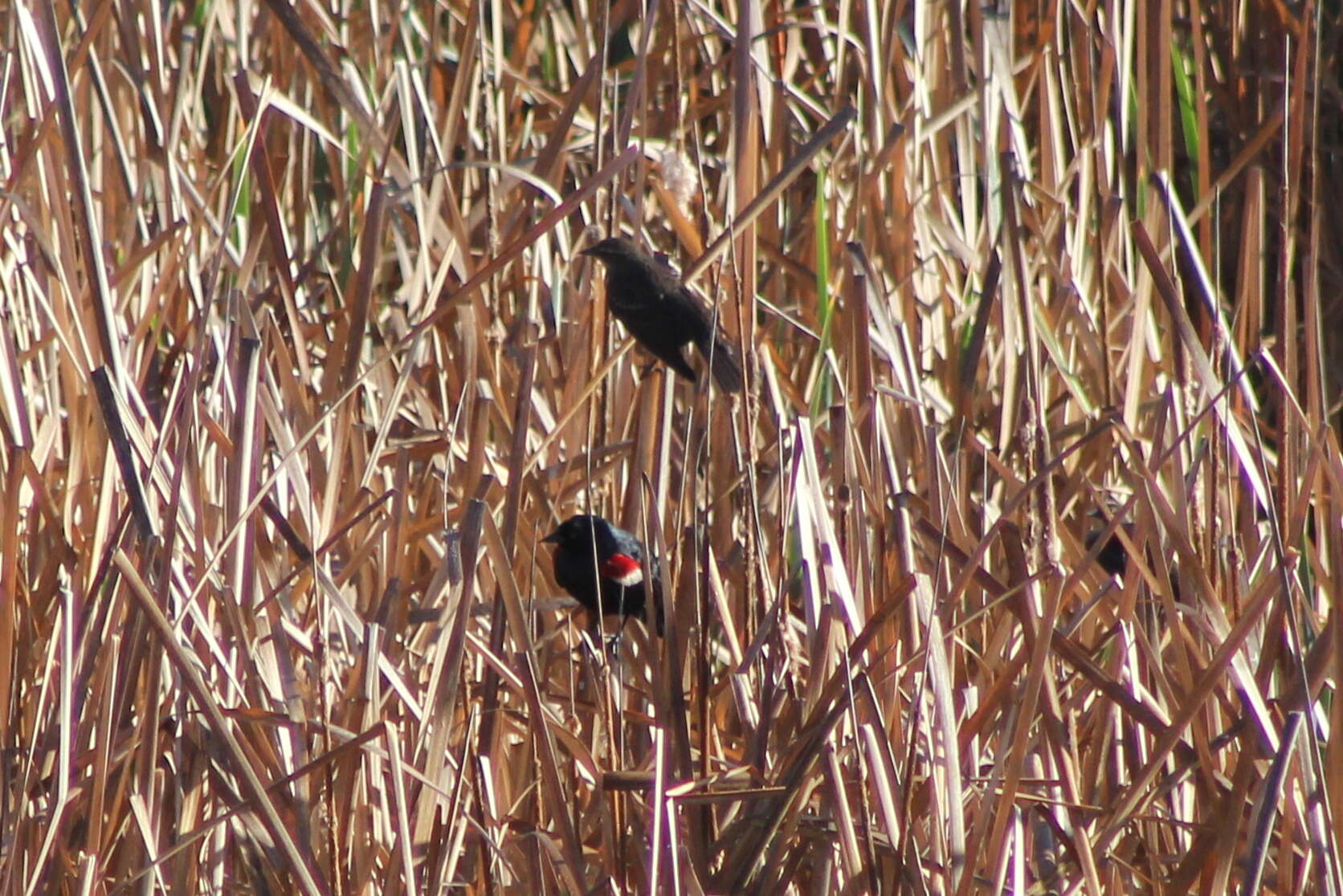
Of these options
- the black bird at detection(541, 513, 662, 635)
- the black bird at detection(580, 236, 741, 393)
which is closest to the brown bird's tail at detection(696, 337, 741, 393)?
the black bird at detection(580, 236, 741, 393)

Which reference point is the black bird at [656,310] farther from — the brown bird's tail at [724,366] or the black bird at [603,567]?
the black bird at [603,567]

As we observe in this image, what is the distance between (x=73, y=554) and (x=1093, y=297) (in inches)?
59.5

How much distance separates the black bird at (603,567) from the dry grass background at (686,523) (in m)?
0.04

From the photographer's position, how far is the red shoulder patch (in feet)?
6.11

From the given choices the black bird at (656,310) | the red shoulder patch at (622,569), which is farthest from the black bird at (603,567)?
the black bird at (656,310)

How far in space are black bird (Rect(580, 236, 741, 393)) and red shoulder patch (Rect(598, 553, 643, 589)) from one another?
0.26 metres

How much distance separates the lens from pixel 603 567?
1.89 metres

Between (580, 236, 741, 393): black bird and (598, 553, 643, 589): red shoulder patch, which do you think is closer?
(598, 553, 643, 589): red shoulder patch

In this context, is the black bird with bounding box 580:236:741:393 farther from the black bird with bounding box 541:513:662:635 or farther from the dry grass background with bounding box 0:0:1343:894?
the black bird with bounding box 541:513:662:635

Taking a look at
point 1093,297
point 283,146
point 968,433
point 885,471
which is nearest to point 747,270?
Result: point 885,471

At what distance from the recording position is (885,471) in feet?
5.66

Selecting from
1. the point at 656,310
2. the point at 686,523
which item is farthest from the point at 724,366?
the point at 686,523

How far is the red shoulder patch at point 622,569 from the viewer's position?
1862mm

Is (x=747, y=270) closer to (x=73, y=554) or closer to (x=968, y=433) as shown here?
(x=968, y=433)
